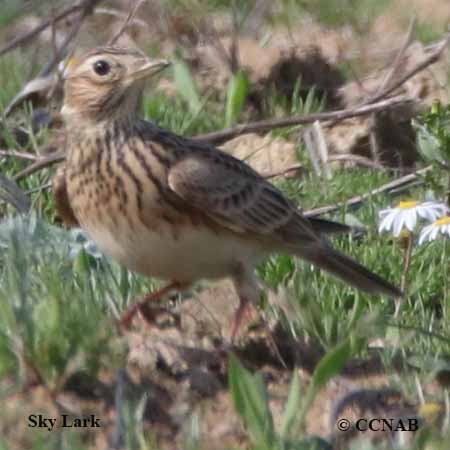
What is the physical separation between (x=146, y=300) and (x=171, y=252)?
245mm

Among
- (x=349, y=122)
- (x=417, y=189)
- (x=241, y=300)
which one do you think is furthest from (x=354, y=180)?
(x=241, y=300)

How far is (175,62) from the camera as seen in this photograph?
338 inches

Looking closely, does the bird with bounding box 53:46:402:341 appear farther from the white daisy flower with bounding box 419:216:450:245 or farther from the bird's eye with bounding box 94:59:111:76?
the white daisy flower with bounding box 419:216:450:245

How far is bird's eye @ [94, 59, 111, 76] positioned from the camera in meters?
5.66

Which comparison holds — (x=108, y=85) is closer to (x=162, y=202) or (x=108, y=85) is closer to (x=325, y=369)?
(x=162, y=202)

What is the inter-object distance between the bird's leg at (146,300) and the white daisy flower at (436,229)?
3.55 ft

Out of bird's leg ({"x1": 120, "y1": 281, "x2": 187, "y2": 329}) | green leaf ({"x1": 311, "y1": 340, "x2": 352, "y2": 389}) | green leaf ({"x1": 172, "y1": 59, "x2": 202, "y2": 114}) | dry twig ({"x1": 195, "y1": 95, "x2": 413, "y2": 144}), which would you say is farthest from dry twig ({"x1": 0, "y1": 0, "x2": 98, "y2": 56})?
green leaf ({"x1": 311, "y1": 340, "x2": 352, "y2": 389})

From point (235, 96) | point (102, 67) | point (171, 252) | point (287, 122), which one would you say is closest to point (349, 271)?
point (171, 252)

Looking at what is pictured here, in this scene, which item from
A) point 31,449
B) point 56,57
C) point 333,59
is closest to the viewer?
point 31,449

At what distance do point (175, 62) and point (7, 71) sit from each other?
1.08 m

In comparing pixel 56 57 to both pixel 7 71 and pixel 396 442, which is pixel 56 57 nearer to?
pixel 7 71

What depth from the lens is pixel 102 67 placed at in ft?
18.6

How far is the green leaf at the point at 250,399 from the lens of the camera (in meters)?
4.33

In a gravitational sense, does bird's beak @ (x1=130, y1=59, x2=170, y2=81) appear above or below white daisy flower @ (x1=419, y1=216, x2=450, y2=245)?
above
